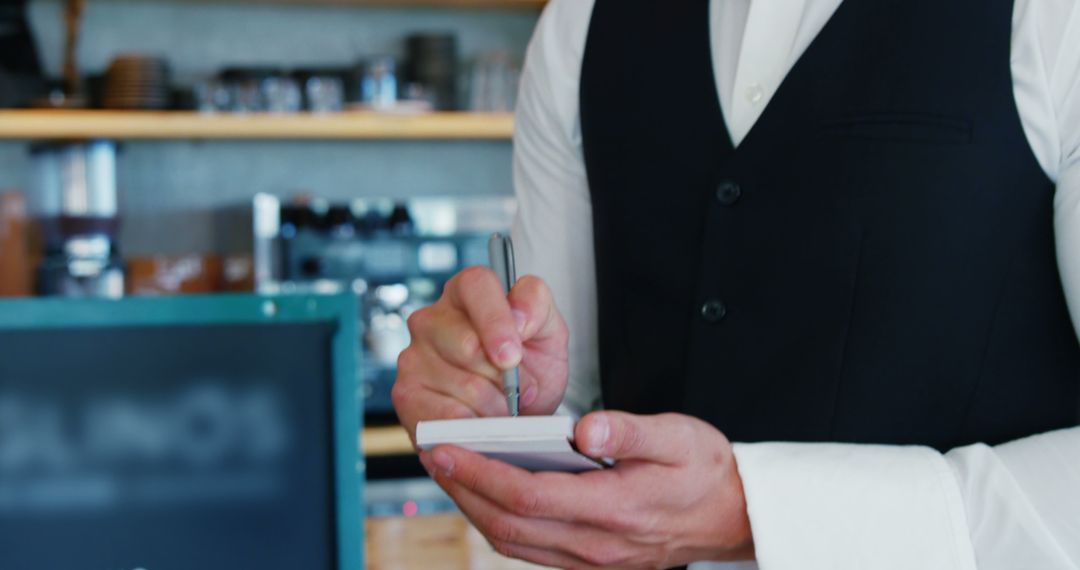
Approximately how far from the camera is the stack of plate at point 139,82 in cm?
311

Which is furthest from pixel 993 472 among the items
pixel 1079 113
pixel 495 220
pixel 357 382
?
pixel 495 220

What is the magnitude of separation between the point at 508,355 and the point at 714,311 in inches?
11.9

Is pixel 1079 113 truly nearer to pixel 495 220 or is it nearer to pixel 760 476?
pixel 760 476

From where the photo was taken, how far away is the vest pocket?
914 mm

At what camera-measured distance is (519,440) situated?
2.10 feet

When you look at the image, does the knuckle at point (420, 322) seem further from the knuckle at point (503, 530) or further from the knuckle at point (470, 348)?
the knuckle at point (503, 530)

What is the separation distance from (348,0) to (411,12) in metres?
0.21

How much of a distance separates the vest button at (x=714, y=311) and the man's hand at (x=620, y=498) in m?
0.26

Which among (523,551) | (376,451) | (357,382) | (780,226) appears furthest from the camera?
(376,451)

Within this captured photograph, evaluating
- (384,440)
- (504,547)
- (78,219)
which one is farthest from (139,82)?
(504,547)

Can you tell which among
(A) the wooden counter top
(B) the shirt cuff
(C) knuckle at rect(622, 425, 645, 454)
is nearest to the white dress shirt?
(B) the shirt cuff

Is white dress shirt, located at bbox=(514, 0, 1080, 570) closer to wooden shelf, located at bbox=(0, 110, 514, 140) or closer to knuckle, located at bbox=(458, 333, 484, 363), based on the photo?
knuckle, located at bbox=(458, 333, 484, 363)

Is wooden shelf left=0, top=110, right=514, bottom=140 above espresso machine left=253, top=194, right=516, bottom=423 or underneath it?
above

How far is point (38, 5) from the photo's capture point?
3314 millimetres
